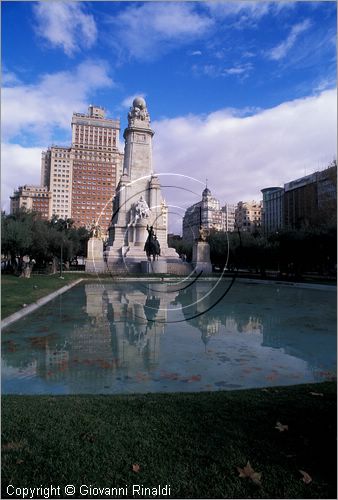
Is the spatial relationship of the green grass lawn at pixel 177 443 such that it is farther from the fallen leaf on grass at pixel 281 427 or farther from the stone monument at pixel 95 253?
the stone monument at pixel 95 253

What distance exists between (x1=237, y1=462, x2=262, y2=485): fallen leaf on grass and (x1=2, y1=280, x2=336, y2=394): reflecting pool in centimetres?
293

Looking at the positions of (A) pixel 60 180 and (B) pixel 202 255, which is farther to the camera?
(A) pixel 60 180

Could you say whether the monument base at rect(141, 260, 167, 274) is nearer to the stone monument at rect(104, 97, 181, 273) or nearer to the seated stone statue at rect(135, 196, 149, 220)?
the stone monument at rect(104, 97, 181, 273)

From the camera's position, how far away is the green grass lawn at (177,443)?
3145 millimetres

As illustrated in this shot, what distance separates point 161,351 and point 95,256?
3678 centimetres

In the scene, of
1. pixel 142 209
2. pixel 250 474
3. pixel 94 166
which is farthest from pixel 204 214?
pixel 94 166

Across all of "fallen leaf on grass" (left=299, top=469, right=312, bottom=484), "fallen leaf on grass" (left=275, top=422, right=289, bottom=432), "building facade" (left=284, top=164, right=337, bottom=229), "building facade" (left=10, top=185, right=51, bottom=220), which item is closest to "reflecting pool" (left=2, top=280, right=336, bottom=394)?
"fallen leaf on grass" (left=275, top=422, right=289, bottom=432)

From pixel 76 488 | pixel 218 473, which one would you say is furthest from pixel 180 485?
pixel 76 488

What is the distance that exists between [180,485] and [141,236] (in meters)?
44.1

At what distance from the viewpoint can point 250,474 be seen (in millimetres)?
3203

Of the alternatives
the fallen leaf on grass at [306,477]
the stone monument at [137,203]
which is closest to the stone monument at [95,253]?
the stone monument at [137,203]

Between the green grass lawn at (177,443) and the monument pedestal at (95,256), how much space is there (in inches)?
1517

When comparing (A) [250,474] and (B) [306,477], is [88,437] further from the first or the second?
(B) [306,477]

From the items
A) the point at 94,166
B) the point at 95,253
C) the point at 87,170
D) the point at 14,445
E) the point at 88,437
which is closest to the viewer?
the point at 14,445
